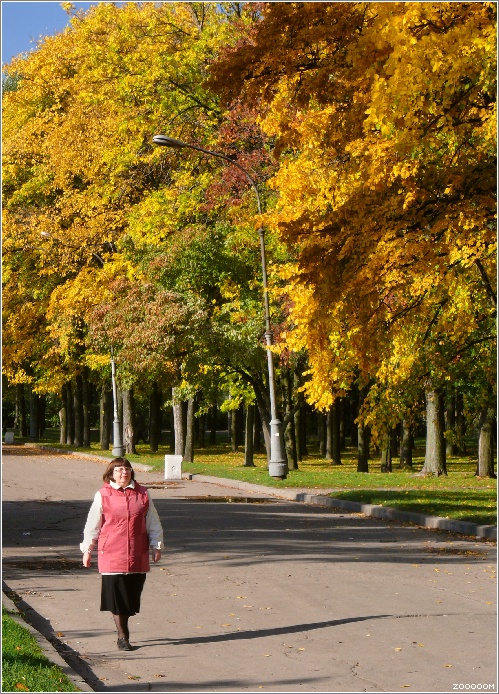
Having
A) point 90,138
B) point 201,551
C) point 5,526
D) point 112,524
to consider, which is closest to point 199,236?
point 90,138

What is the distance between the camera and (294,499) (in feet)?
80.0

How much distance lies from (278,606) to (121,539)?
2.39 metres

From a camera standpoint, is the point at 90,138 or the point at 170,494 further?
the point at 90,138

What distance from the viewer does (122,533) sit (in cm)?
879

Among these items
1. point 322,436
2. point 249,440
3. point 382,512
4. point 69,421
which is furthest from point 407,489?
point 69,421

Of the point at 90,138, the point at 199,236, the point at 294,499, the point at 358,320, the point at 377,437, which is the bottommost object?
the point at 294,499

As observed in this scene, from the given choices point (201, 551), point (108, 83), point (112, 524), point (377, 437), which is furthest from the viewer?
point (108, 83)

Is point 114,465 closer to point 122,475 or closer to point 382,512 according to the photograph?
point 122,475

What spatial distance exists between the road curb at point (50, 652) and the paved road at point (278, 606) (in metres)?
0.18

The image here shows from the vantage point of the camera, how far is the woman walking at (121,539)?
345 inches

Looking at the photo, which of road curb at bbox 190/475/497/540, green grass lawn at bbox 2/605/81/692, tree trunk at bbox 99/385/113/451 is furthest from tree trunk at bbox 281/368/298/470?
green grass lawn at bbox 2/605/81/692

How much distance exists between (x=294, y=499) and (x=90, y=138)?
22934 millimetres

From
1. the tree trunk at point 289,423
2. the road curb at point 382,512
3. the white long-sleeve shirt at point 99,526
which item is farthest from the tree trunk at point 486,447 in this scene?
the white long-sleeve shirt at point 99,526

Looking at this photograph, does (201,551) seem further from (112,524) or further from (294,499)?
(294,499)
